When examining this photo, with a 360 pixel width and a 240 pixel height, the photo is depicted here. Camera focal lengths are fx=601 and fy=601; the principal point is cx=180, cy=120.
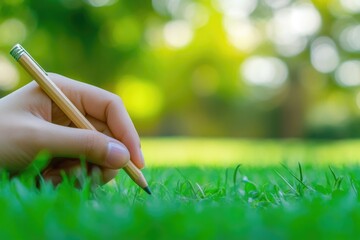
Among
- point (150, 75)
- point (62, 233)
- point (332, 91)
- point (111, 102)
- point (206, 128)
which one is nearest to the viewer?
point (62, 233)

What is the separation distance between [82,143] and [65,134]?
0.17 ft

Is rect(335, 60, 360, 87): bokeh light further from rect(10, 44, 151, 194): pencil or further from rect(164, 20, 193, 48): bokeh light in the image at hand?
rect(10, 44, 151, 194): pencil

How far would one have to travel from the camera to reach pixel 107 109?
188 cm

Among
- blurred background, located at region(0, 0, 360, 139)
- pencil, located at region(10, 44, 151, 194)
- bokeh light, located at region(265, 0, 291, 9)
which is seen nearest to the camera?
pencil, located at region(10, 44, 151, 194)

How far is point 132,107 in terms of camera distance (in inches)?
770

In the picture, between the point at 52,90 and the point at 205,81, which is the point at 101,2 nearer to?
the point at 205,81

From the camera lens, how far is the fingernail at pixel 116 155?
162 cm

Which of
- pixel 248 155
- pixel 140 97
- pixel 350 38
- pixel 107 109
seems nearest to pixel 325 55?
pixel 350 38

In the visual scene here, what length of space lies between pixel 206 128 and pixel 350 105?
5.63 m

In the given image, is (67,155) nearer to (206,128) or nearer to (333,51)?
(333,51)

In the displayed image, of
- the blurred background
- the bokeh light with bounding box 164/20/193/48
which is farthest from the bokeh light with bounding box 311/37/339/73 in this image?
the bokeh light with bounding box 164/20/193/48

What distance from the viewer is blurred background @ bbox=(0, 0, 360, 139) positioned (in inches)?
674

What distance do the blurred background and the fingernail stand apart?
50.6 ft

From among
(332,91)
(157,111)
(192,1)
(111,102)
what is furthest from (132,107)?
(111,102)
